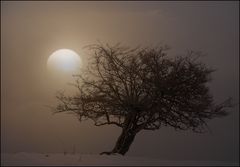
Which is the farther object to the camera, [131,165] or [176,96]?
[176,96]

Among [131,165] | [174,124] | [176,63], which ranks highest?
[176,63]

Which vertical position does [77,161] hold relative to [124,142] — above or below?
below

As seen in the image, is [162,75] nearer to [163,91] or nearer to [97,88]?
[163,91]

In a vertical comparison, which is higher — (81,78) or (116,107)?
(81,78)

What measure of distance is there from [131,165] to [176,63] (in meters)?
4.82

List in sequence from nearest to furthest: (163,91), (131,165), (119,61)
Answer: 1. (131,165)
2. (163,91)
3. (119,61)

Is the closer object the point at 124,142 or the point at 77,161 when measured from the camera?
the point at 77,161

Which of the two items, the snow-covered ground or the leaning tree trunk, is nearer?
the snow-covered ground

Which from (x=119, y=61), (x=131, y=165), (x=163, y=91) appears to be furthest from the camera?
(x=119, y=61)

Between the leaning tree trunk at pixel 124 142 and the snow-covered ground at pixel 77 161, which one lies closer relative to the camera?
the snow-covered ground at pixel 77 161

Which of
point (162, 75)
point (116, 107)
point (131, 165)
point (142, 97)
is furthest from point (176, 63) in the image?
point (131, 165)

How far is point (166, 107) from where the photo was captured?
12.4 metres

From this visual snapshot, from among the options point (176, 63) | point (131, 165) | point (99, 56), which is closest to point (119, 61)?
point (99, 56)

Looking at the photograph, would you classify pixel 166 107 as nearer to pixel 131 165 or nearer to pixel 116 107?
pixel 116 107
